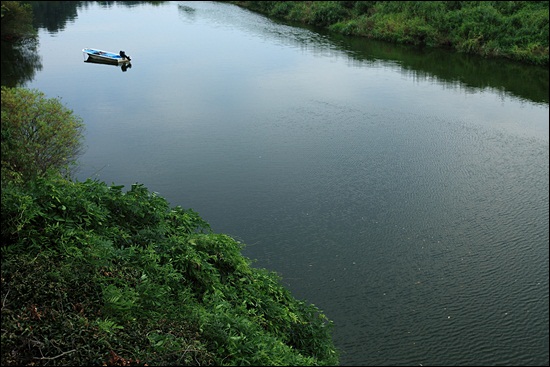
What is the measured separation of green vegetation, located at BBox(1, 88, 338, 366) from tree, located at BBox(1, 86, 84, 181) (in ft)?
13.5

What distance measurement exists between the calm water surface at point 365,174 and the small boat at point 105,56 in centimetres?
45

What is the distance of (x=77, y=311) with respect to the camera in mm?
5133

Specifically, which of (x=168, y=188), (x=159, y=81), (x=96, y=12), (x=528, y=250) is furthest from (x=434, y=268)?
(x=96, y=12)

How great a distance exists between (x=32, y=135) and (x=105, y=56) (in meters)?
16.6

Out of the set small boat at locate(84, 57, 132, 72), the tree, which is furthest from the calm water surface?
the tree

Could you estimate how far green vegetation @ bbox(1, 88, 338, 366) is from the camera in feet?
15.6

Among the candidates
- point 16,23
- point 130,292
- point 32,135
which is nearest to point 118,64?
point 16,23

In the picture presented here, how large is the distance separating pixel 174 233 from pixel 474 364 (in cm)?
506

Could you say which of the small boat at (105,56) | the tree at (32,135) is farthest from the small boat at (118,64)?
the tree at (32,135)

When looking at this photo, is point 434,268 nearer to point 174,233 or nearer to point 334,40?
point 174,233

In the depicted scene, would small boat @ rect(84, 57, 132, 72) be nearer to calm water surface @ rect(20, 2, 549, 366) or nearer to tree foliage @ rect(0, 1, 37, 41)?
calm water surface @ rect(20, 2, 549, 366)

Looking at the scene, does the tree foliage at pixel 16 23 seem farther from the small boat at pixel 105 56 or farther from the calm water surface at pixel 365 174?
the small boat at pixel 105 56

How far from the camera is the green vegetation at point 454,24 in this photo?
28.0m

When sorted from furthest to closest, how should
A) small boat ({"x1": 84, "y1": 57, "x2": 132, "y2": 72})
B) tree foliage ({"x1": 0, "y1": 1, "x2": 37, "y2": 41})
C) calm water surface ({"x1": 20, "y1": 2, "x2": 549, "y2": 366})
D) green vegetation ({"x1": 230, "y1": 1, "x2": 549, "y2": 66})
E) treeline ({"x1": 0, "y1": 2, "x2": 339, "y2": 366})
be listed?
green vegetation ({"x1": 230, "y1": 1, "x2": 549, "y2": 66}) → tree foliage ({"x1": 0, "y1": 1, "x2": 37, "y2": 41}) → small boat ({"x1": 84, "y1": 57, "x2": 132, "y2": 72}) → calm water surface ({"x1": 20, "y1": 2, "x2": 549, "y2": 366}) → treeline ({"x1": 0, "y1": 2, "x2": 339, "y2": 366})
